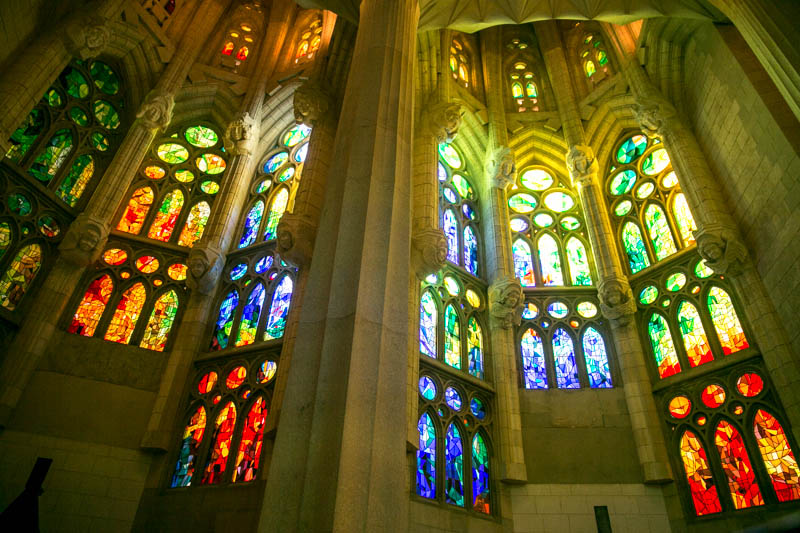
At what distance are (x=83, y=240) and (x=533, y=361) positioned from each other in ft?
31.4

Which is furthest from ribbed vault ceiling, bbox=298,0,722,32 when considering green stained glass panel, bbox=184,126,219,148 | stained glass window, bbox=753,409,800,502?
stained glass window, bbox=753,409,800,502

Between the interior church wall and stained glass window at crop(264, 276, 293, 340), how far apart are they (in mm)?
8321

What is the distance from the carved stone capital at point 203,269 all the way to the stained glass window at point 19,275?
8.81 ft

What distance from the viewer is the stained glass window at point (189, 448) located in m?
8.77

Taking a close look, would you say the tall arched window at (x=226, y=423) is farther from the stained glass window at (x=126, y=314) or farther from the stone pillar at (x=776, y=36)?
the stone pillar at (x=776, y=36)

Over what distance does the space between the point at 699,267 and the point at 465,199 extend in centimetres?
569

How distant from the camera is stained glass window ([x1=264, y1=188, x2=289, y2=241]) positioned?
1157 centimetres

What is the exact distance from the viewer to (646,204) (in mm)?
12133

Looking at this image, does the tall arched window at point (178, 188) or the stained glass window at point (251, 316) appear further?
the tall arched window at point (178, 188)

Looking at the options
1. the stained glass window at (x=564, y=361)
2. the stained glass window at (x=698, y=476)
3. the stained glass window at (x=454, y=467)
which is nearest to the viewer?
the stained glass window at (x=698, y=476)

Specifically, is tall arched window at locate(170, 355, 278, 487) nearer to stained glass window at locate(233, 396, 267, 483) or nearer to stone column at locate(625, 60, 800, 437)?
stained glass window at locate(233, 396, 267, 483)

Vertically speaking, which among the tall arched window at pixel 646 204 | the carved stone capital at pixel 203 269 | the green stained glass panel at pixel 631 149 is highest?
the green stained glass panel at pixel 631 149

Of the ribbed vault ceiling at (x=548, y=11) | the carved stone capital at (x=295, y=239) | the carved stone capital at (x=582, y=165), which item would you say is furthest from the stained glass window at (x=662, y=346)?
the carved stone capital at (x=295, y=239)

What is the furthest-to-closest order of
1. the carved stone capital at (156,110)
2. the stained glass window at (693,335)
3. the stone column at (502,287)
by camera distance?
1. the carved stone capital at (156,110)
2. the stone column at (502,287)
3. the stained glass window at (693,335)
